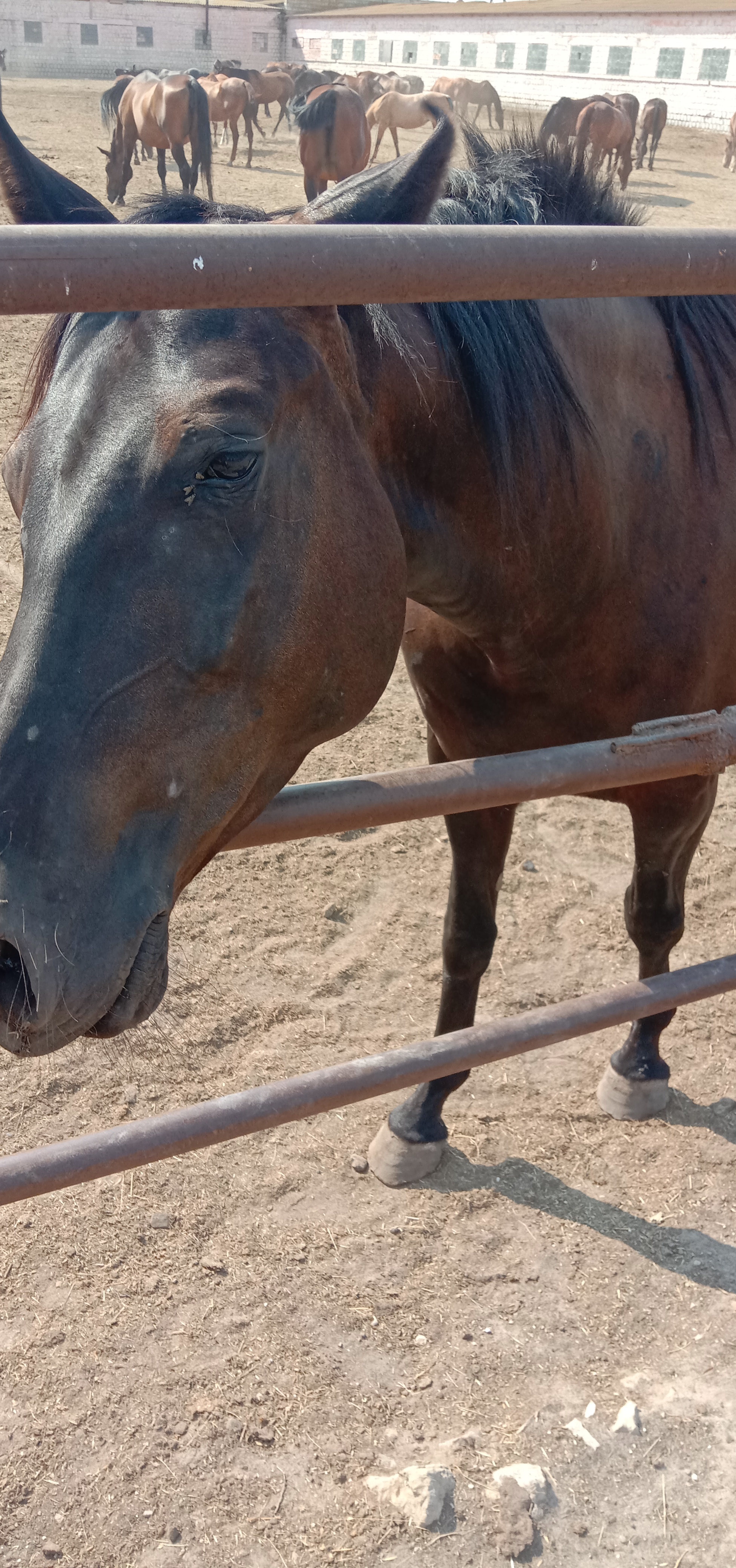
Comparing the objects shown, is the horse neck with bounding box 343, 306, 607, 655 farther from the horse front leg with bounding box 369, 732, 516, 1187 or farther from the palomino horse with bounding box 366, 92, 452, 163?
the palomino horse with bounding box 366, 92, 452, 163

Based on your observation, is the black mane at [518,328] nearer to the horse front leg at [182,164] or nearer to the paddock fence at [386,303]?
the paddock fence at [386,303]

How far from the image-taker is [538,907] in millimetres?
3688

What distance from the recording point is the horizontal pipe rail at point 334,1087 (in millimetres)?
1403

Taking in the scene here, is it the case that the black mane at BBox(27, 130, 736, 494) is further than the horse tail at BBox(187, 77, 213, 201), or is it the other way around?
the horse tail at BBox(187, 77, 213, 201)

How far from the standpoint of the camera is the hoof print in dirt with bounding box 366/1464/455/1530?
Answer: 1.95m

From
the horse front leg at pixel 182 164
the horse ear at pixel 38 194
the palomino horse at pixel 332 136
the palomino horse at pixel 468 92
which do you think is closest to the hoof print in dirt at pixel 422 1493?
the horse ear at pixel 38 194

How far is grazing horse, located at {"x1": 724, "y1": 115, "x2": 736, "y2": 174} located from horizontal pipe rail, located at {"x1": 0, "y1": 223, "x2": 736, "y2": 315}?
88.9ft

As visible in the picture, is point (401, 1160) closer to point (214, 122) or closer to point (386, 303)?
point (386, 303)

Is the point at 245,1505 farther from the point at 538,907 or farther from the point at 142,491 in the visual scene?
the point at 538,907

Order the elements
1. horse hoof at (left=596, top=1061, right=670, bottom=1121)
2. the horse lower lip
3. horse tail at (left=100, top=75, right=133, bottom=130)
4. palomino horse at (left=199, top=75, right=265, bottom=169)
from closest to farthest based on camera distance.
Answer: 1. the horse lower lip
2. horse hoof at (left=596, top=1061, right=670, bottom=1121)
3. horse tail at (left=100, top=75, right=133, bottom=130)
4. palomino horse at (left=199, top=75, right=265, bottom=169)

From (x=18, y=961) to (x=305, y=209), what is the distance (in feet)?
3.57

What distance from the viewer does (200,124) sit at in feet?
58.2

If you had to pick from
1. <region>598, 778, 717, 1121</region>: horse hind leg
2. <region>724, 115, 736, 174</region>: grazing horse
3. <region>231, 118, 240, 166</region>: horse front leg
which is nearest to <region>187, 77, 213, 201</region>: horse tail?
<region>231, 118, 240, 166</region>: horse front leg

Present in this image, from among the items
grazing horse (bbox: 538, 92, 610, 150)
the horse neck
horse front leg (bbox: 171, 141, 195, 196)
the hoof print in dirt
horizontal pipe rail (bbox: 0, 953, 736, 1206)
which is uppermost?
grazing horse (bbox: 538, 92, 610, 150)
